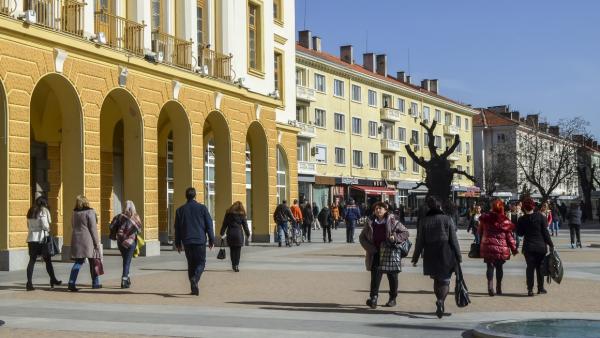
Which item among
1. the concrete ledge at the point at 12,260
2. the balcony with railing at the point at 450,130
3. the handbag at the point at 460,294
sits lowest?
the handbag at the point at 460,294

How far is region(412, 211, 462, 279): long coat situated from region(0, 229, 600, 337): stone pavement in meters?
0.64

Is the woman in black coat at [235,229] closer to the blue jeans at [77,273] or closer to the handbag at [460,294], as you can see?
the blue jeans at [77,273]

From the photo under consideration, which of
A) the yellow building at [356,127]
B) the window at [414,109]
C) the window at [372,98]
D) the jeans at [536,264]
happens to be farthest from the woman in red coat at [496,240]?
the window at [414,109]

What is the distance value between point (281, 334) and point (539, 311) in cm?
414

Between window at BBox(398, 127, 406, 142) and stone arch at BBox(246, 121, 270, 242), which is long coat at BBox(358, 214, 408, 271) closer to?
stone arch at BBox(246, 121, 270, 242)

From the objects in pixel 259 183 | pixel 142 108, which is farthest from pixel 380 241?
pixel 259 183

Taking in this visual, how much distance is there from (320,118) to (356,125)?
23.3 ft

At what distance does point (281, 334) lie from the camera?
10297 mm

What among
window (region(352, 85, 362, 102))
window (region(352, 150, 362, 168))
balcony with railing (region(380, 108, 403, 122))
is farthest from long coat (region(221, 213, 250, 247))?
balcony with railing (region(380, 108, 403, 122))

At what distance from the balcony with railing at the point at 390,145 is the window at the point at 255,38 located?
160 ft

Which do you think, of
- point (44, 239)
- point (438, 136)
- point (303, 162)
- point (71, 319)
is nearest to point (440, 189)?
point (44, 239)

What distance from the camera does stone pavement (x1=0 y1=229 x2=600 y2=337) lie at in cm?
1080

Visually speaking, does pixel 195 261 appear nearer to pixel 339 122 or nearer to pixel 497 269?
pixel 497 269

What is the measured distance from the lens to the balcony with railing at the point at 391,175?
3232 inches
